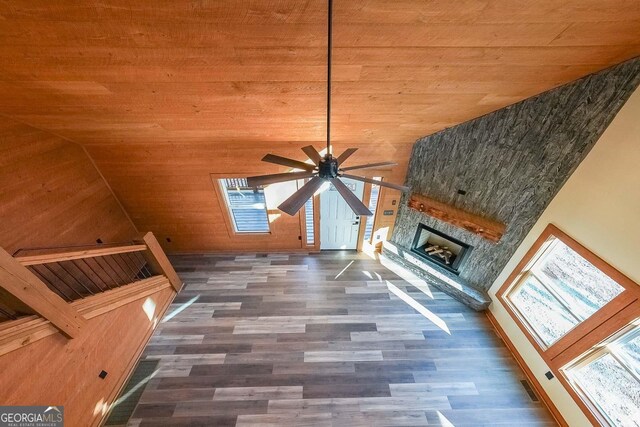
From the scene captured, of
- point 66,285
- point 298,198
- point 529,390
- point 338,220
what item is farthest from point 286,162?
point 529,390

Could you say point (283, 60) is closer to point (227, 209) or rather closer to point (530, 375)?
point (227, 209)

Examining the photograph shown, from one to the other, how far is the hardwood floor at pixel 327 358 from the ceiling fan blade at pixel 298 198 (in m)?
2.72

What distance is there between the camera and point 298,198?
1.33m

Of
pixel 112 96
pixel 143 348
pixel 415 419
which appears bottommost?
pixel 415 419

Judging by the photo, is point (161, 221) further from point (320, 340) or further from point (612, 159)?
point (612, 159)

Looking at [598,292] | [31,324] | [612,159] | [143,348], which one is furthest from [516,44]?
[143,348]

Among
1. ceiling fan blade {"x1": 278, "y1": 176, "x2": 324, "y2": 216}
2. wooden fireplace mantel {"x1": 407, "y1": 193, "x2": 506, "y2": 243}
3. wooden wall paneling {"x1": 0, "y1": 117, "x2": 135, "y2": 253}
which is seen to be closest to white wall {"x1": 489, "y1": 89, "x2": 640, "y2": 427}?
wooden fireplace mantel {"x1": 407, "y1": 193, "x2": 506, "y2": 243}

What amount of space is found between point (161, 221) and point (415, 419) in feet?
17.0

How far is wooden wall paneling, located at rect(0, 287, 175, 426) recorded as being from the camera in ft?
6.13

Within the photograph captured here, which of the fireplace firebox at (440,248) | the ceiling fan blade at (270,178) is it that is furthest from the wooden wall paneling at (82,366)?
the fireplace firebox at (440,248)

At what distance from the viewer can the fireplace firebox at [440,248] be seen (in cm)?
379

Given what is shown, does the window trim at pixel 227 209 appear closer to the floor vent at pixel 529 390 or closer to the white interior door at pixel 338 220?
the white interior door at pixel 338 220

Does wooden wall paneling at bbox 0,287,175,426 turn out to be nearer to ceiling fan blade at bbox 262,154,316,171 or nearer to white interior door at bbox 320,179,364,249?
ceiling fan blade at bbox 262,154,316,171

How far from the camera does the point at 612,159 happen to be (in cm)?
207
